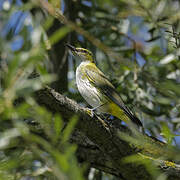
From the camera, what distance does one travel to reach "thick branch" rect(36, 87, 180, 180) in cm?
236

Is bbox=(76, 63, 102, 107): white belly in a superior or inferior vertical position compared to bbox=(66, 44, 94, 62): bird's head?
inferior

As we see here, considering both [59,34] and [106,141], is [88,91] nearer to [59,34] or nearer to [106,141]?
[106,141]

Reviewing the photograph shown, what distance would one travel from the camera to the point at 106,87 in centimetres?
387

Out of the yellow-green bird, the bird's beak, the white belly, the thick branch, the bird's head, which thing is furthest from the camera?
the bird's head

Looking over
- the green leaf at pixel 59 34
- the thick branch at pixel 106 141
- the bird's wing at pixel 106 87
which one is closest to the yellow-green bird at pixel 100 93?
the bird's wing at pixel 106 87

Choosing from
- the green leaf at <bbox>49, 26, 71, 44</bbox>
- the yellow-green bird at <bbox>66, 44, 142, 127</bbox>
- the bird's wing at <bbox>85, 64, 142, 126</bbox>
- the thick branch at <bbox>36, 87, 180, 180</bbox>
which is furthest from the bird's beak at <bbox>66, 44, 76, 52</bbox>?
the green leaf at <bbox>49, 26, 71, 44</bbox>

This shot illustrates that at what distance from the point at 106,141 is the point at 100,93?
1.20 m

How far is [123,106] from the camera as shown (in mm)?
3447

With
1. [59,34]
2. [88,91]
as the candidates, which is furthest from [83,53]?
[59,34]

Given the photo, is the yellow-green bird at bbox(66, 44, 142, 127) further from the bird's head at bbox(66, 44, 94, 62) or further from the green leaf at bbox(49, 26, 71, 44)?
the green leaf at bbox(49, 26, 71, 44)

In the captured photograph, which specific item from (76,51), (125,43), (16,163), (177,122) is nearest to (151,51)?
(125,43)

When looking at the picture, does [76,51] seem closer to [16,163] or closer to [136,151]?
[136,151]

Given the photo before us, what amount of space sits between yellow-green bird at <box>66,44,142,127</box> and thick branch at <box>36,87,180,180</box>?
0.32 meters

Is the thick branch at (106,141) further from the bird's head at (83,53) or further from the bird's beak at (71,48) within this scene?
the bird's head at (83,53)
